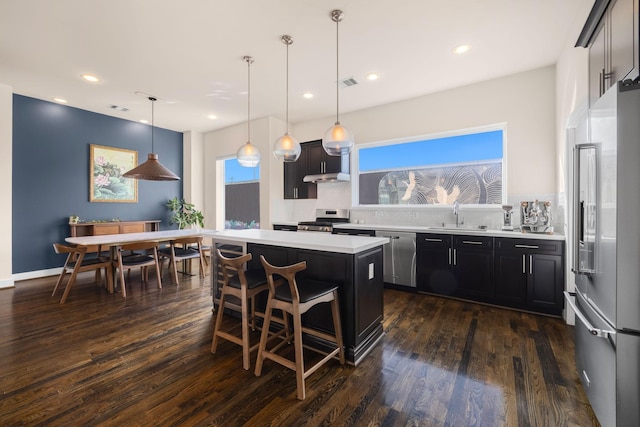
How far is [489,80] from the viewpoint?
3.91 m

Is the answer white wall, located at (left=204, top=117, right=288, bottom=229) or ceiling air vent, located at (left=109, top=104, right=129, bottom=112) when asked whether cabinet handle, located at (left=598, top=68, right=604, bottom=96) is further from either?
ceiling air vent, located at (left=109, top=104, right=129, bottom=112)

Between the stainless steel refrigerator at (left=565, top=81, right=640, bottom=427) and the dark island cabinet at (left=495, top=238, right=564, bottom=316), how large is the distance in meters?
1.63

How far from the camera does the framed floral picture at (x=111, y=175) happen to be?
5.40 metres

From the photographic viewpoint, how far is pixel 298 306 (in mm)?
1962

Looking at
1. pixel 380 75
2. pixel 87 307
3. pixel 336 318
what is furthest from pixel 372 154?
pixel 87 307

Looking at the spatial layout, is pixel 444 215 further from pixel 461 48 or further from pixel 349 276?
pixel 349 276

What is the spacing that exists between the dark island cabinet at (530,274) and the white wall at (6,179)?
6.80 metres

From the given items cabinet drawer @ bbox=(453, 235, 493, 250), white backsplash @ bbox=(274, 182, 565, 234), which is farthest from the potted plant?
cabinet drawer @ bbox=(453, 235, 493, 250)

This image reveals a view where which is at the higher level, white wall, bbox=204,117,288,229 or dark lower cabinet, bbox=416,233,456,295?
white wall, bbox=204,117,288,229

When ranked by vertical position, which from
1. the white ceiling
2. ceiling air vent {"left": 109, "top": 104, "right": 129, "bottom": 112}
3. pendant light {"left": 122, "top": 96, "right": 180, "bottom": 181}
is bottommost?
pendant light {"left": 122, "top": 96, "right": 180, "bottom": 181}

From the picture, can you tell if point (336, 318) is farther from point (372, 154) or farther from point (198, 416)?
point (372, 154)

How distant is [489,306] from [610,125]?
8.61 feet

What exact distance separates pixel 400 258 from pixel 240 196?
4122 mm

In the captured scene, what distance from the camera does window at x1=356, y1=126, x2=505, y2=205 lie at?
4.02 metres
